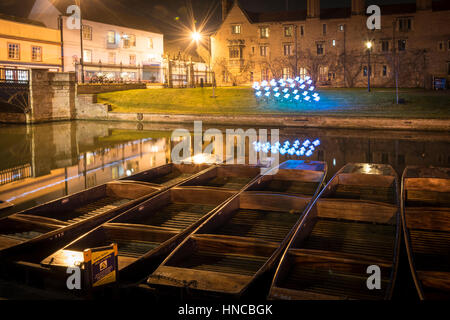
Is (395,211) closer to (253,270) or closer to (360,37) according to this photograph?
(253,270)

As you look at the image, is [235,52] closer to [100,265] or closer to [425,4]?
[425,4]

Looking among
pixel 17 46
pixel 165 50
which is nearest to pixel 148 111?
pixel 17 46

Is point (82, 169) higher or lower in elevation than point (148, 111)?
lower

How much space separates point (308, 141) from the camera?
2500 centimetres

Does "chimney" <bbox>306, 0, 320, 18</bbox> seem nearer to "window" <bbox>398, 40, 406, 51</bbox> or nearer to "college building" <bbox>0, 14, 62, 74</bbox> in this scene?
"window" <bbox>398, 40, 406, 51</bbox>

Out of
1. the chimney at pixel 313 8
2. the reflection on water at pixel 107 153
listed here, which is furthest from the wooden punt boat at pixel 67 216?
the chimney at pixel 313 8

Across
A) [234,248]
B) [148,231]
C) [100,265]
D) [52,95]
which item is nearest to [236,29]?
[52,95]

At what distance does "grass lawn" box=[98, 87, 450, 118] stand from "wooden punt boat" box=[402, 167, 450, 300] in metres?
18.8

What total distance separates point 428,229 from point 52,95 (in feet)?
114

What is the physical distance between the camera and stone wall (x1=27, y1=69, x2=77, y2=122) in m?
35.5

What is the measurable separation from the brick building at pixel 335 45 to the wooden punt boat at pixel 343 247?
3772 centimetres

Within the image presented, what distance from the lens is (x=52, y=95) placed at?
3747 centimetres

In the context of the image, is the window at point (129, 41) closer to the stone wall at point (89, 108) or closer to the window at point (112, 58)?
the window at point (112, 58)
